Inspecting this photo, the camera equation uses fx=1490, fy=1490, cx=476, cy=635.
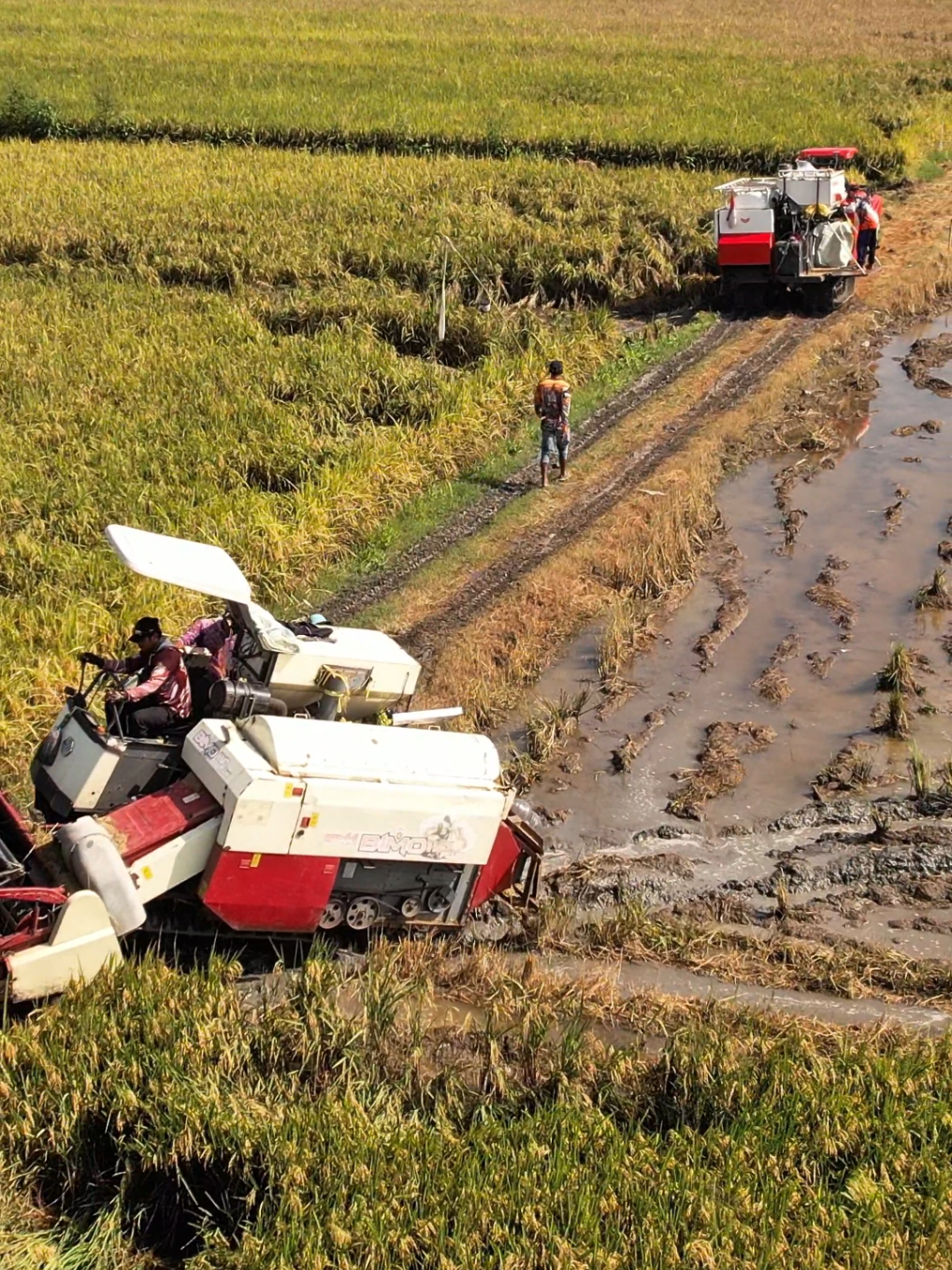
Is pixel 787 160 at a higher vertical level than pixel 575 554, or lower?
higher

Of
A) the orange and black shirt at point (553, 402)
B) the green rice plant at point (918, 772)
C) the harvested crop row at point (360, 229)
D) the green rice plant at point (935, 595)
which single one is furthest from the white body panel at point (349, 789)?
the harvested crop row at point (360, 229)

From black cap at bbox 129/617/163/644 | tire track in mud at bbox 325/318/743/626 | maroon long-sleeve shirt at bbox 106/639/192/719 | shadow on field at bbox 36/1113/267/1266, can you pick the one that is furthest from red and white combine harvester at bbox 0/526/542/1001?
tire track in mud at bbox 325/318/743/626

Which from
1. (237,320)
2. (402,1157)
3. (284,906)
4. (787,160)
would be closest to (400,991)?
(284,906)

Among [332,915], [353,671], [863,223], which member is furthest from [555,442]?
[863,223]

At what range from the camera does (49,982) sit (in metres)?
6.79

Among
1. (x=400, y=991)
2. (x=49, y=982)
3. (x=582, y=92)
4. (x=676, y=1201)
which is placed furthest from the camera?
(x=582, y=92)

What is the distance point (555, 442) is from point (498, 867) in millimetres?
7295

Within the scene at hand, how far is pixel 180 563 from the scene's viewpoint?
7574 mm

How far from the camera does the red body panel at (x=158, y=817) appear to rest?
283 inches

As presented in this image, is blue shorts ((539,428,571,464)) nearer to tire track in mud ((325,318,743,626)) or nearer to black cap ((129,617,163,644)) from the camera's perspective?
tire track in mud ((325,318,743,626))

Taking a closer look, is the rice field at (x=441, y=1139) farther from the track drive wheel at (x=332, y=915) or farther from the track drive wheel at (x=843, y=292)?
the track drive wheel at (x=843, y=292)

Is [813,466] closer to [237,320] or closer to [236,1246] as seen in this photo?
[237,320]

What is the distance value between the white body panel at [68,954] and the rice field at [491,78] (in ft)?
72.6

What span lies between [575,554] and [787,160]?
14.5 metres
